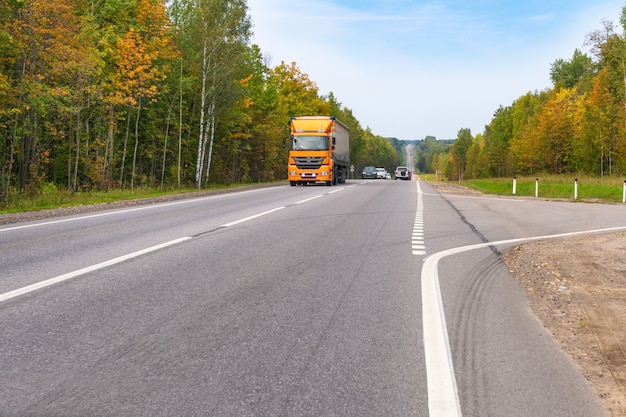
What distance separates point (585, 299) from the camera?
534 centimetres

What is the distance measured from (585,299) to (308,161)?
2925cm

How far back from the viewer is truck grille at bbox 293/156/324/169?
112ft

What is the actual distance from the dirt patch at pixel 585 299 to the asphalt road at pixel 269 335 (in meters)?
0.17

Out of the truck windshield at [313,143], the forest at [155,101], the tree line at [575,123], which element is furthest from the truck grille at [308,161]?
the tree line at [575,123]

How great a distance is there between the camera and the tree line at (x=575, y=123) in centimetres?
4362

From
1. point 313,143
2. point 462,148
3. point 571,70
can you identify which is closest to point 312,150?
point 313,143

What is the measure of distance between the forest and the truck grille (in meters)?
1.84

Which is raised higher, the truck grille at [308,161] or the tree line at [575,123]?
the tree line at [575,123]

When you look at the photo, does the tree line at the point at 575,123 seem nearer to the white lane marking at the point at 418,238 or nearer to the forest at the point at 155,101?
the forest at the point at 155,101

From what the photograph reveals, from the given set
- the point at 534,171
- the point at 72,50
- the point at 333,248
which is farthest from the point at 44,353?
the point at 534,171

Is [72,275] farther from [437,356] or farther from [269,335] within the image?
[437,356]

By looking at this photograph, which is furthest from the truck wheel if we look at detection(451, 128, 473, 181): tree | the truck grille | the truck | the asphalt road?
detection(451, 128, 473, 181): tree

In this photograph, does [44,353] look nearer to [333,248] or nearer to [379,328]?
[379,328]

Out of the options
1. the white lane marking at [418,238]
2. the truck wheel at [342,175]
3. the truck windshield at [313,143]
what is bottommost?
the white lane marking at [418,238]
